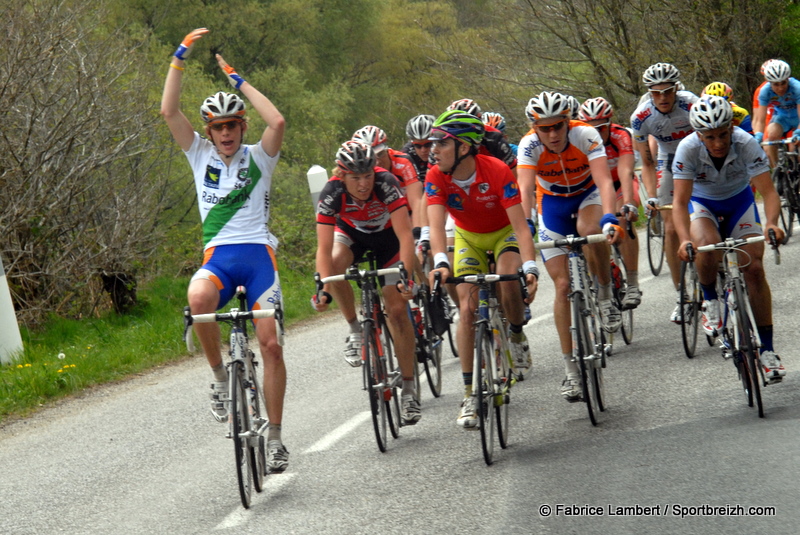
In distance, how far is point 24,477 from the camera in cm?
739

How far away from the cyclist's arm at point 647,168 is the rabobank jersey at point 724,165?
292 cm

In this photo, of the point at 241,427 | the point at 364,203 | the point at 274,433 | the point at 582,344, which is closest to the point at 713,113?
the point at 582,344

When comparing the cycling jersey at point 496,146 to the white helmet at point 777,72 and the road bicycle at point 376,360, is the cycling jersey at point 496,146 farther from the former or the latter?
the white helmet at point 777,72

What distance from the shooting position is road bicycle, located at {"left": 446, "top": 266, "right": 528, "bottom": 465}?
252 inches

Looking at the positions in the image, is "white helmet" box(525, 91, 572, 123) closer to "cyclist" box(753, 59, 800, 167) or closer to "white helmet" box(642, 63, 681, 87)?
"white helmet" box(642, 63, 681, 87)

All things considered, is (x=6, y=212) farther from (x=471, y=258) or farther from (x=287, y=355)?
(x=471, y=258)

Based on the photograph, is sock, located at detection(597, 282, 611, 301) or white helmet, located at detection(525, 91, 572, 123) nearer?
white helmet, located at detection(525, 91, 572, 123)

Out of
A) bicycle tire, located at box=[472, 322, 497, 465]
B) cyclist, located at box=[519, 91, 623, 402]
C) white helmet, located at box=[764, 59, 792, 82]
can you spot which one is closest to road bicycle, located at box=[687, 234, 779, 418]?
cyclist, located at box=[519, 91, 623, 402]

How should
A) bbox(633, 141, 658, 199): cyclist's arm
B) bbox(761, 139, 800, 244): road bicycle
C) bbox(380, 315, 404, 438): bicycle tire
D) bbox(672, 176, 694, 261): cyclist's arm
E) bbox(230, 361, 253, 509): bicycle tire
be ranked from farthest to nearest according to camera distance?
bbox(761, 139, 800, 244): road bicycle < bbox(633, 141, 658, 199): cyclist's arm < bbox(380, 315, 404, 438): bicycle tire < bbox(672, 176, 694, 261): cyclist's arm < bbox(230, 361, 253, 509): bicycle tire

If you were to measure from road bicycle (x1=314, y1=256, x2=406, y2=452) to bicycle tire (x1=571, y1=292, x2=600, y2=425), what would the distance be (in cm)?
120

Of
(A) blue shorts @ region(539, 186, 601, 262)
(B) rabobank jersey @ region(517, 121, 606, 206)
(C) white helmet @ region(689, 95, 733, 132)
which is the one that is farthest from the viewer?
(A) blue shorts @ region(539, 186, 601, 262)

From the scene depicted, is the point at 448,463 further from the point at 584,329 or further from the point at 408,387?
the point at 584,329

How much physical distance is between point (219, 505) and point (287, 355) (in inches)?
207

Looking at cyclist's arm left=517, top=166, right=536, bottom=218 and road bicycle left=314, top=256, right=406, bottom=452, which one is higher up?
cyclist's arm left=517, top=166, right=536, bottom=218
